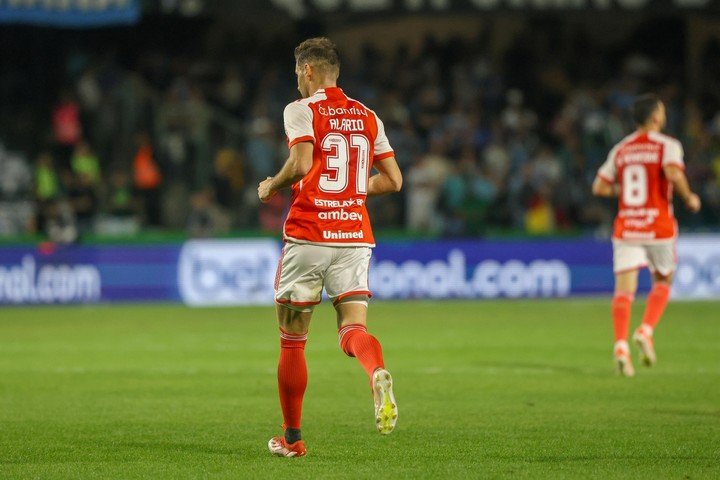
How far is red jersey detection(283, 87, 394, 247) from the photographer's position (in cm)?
708

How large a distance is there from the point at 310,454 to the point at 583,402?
2.89m

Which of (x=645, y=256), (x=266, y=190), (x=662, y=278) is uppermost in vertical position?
(x=266, y=190)

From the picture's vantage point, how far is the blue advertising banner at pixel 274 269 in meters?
19.5

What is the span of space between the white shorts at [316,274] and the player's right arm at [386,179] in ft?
1.28

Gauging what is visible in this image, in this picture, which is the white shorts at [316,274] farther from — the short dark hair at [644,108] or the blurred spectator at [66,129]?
the blurred spectator at [66,129]

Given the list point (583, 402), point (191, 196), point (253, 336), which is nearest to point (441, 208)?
point (191, 196)

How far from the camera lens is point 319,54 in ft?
23.2

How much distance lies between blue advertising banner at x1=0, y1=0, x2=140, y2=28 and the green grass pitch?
5749 mm

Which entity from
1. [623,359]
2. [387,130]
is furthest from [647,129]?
[387,130]

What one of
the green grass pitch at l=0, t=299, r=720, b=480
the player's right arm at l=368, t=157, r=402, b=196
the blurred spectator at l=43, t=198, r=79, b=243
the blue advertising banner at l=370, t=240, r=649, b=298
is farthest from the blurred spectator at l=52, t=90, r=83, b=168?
the player's right arm at l=368, t=157, r=402, b=196

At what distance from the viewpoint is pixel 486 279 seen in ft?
65.3

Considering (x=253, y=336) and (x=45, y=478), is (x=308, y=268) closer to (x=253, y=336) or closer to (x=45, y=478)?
(x=45, y=478)

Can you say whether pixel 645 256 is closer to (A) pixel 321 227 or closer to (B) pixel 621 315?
(B) pixel 621 315

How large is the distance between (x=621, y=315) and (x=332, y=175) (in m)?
4.91
